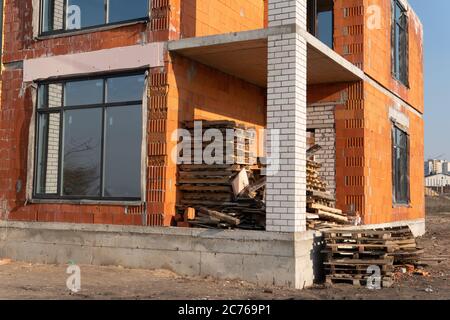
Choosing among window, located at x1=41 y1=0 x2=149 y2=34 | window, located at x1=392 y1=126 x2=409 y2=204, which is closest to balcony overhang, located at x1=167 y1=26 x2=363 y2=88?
window, located at x1=41 y1=0 x2=149 y2=34

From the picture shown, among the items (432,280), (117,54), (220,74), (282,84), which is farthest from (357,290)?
(117,54)

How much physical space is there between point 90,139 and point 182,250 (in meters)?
3.26

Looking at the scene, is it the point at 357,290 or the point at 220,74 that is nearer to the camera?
the point at 357,290

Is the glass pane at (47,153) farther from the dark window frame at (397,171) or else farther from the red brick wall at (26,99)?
the dark window frame at (397,171)

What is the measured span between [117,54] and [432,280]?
7.70 metres

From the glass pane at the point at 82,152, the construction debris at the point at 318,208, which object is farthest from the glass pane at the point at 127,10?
the construction debris at the point at 318,208

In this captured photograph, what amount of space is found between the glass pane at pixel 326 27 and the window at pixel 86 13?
539cm

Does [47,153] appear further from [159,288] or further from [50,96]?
[159,288]

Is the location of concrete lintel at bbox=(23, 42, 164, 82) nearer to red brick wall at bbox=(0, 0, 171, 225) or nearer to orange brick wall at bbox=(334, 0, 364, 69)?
red brick wall at bbox=(0, 0, 171, 225)

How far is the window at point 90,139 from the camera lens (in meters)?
11.4

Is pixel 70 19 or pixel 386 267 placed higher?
pixel 70 19
